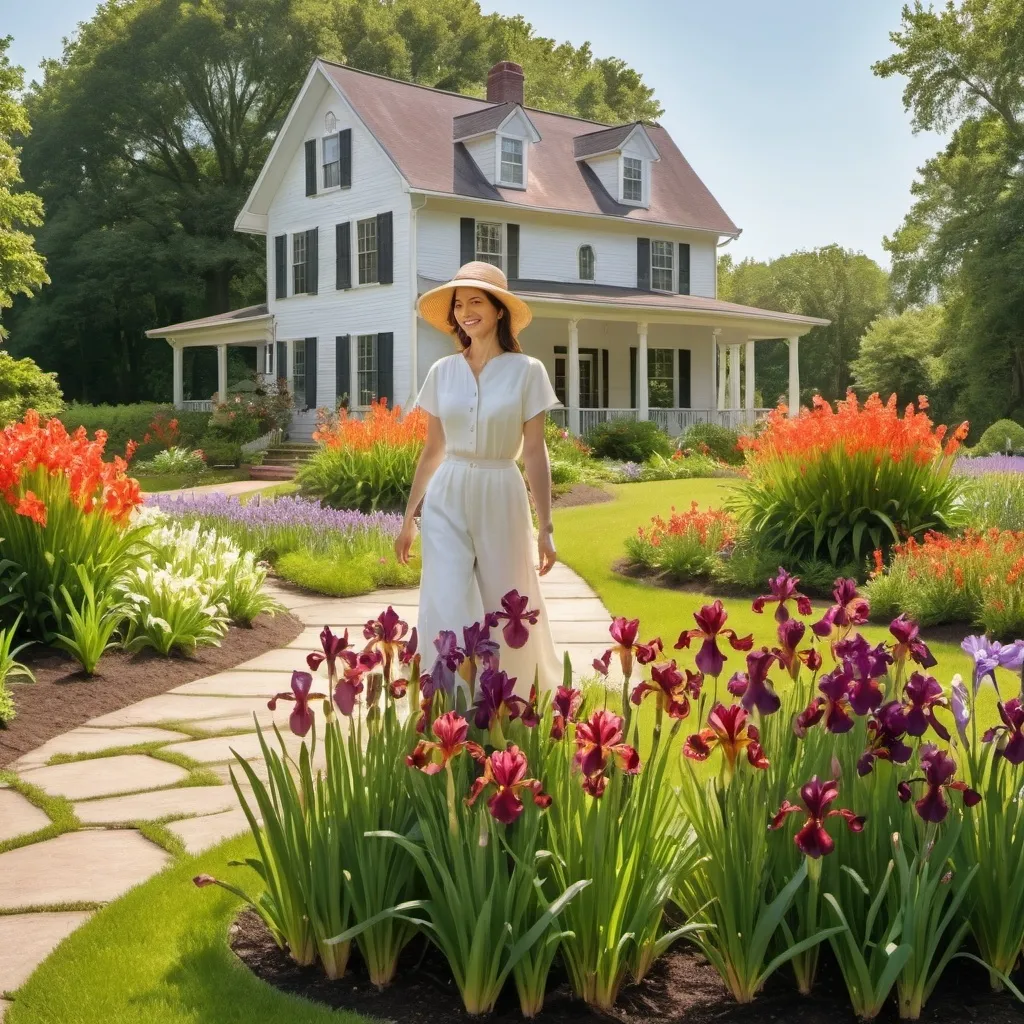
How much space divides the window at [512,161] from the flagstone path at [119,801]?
2085 centimetres

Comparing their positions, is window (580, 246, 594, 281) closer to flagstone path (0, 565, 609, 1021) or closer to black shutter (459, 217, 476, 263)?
black shutter (459, 217, 476, 263)

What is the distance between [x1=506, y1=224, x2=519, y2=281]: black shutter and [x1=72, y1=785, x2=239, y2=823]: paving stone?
22.6m

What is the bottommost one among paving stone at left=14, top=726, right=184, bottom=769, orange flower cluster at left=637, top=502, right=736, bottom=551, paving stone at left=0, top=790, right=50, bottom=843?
paving stone at left=14, top=726, right=184, bottom=769

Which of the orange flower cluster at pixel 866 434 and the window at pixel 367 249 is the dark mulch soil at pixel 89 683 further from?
the window at pixel 367 249

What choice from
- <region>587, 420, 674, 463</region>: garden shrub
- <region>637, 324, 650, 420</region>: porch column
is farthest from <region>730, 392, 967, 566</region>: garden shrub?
<region>637, 324, 650, 420</region>: porch column

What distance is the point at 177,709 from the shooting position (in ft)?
19.8

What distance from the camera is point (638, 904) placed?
2783 millimetres

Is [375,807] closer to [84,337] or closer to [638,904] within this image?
[638,904]

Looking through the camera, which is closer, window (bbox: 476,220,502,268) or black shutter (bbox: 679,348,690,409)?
window (bbox: 476,220,502,268)

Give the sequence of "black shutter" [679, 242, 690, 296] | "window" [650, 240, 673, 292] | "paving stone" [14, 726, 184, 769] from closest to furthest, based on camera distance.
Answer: "paving stone" [14, 726, 184, 769], "window" [650, 240, 673, 292], "black shutter" [679, 242, 690, 296]

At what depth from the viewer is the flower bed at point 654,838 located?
260 cm

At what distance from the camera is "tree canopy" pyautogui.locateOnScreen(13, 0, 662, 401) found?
38.0 metres

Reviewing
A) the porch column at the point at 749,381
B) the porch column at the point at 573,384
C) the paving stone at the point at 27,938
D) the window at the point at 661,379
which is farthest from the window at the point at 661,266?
the paving stone at the point at 27,938

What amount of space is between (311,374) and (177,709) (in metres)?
21.7
